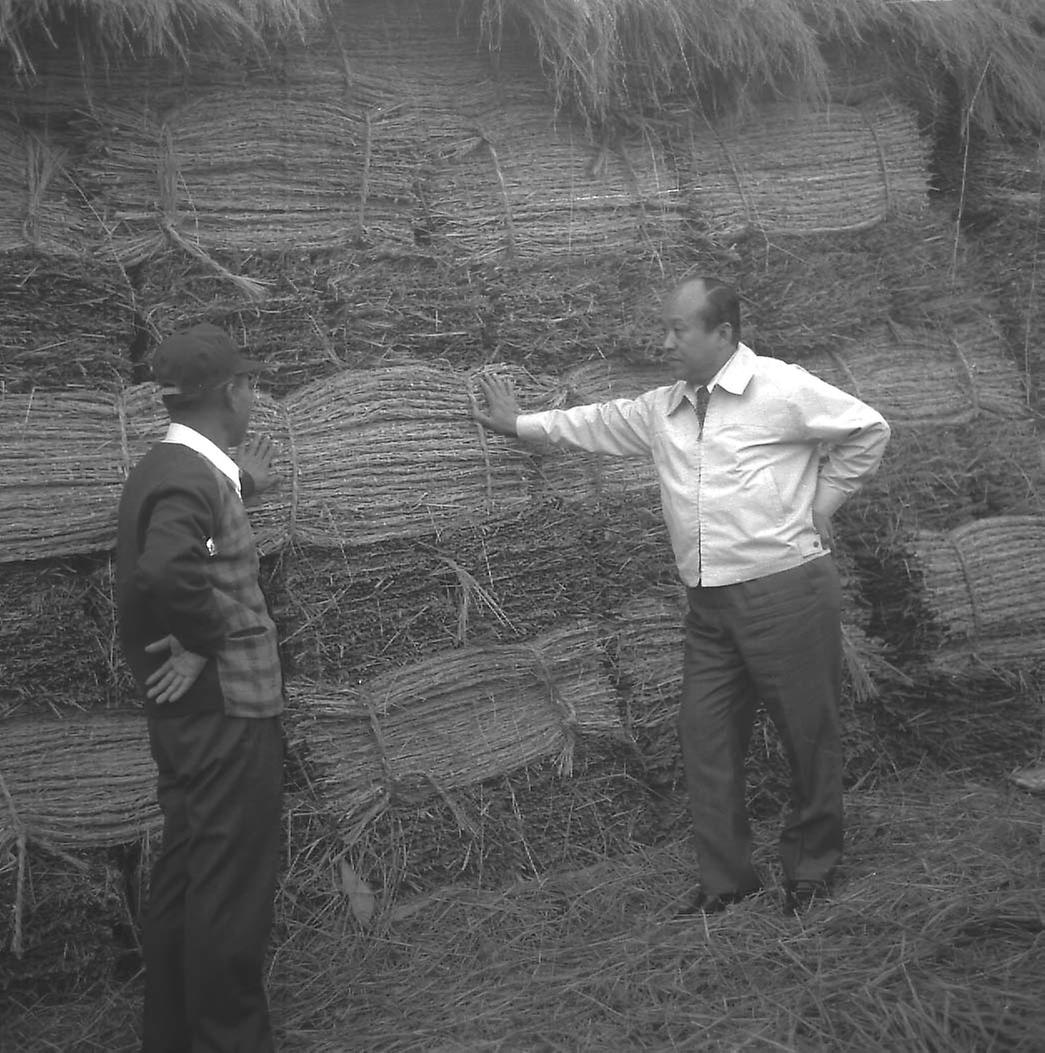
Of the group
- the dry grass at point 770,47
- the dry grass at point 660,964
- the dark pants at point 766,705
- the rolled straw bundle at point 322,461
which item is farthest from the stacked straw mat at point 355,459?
the dry grass at point 660,964

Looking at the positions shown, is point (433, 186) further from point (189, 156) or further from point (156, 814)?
point (156, 814)

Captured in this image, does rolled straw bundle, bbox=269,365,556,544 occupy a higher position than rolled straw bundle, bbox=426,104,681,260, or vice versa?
rolled straw bundle, bbox=426,104,681,260

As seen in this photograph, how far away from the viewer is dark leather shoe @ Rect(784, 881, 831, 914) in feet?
12.6

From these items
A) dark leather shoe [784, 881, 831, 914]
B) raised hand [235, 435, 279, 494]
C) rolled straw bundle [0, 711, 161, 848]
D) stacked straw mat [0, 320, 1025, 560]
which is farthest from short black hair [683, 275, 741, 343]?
rolled straw bundle [0, 711, 161, 848]

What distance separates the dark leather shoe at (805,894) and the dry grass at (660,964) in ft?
0.15

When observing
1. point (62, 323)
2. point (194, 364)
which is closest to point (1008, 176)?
point (194, 364)

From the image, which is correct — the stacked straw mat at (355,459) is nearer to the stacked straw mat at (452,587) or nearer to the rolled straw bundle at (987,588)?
the stacked straw mat at (452,587)

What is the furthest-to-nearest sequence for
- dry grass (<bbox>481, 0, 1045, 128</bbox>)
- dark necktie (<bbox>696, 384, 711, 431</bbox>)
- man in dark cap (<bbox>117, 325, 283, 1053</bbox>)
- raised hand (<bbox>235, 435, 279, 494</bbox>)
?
dry grass (<bbox>481, 0, 1045, 128</bbox>) < dark necktie (<bbox>696, 384, 711, 431</bbox>) < raised hand (<bbox>235, 435, 279, 494</bbox>) < man in dark cap (<bbox>117, 325, 283, 1053</bbox>)

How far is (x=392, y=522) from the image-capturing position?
13.1ft

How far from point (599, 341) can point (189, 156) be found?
4.69ft

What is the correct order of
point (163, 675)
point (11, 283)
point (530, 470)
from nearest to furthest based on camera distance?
point (163, 675) → point (11, 283) → point (530, 470)

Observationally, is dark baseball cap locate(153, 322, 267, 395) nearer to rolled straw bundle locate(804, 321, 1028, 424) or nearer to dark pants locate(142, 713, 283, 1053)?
dark pants locate(142, 713, 283, 1053)

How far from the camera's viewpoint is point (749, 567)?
3.81 m

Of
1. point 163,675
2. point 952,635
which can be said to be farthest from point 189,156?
point 952,635
